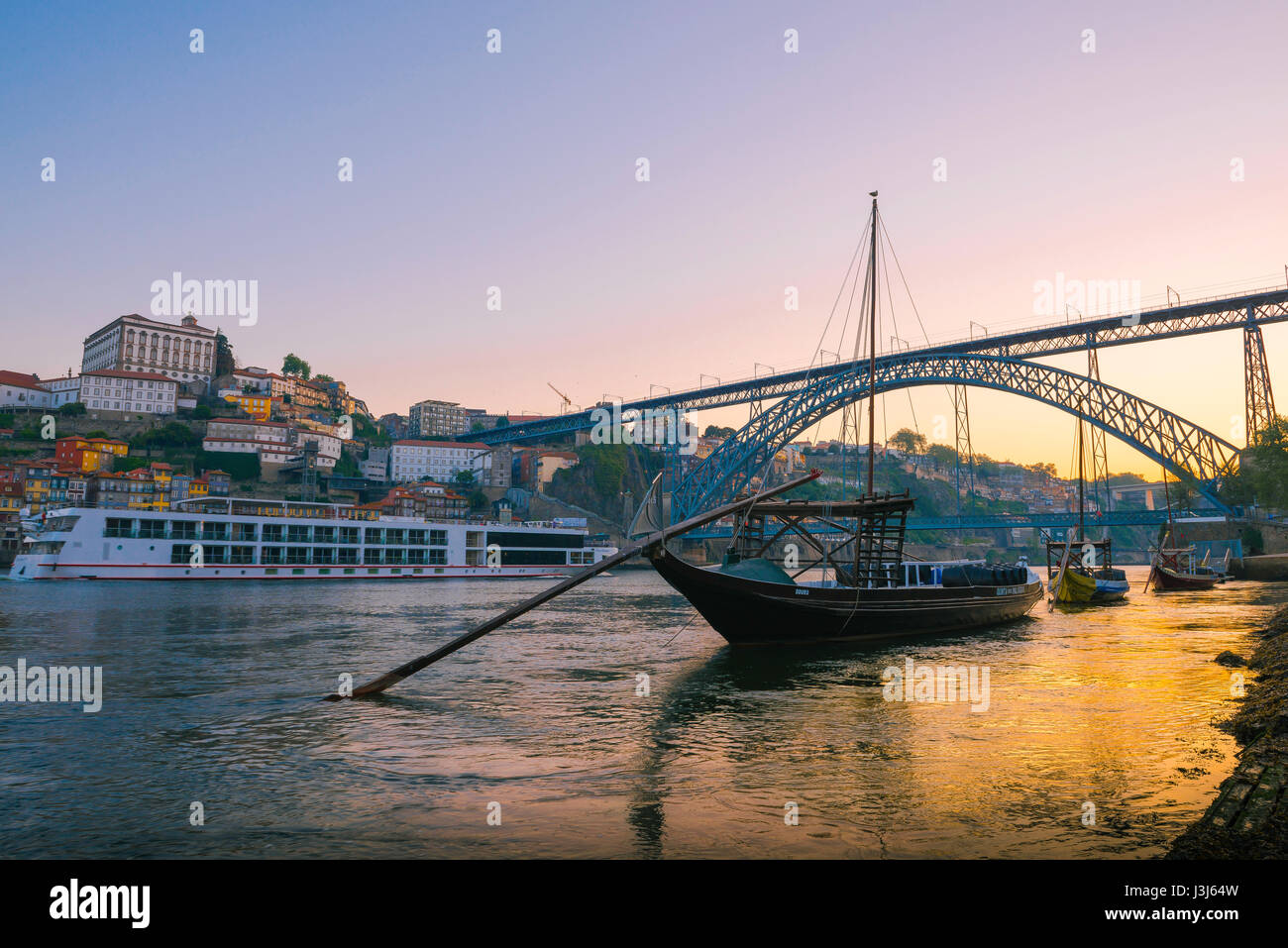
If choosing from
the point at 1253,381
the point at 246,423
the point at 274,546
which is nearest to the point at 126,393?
the point at 246,423

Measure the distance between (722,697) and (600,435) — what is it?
108996 mm

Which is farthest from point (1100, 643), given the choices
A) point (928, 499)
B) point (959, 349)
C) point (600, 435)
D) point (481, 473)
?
point (928, 499)

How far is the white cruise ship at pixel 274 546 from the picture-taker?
168 ft

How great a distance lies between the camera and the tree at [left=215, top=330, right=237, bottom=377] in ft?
424

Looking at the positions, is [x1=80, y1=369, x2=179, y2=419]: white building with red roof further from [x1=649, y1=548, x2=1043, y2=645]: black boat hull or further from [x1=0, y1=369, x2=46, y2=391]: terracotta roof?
[x1=649, y1=548, x2=1043, y2=645]: black boat hull

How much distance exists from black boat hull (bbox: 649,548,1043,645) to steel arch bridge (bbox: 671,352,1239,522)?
105ft

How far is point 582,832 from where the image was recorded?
22.4 ft

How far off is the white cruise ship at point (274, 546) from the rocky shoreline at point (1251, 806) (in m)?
50.9

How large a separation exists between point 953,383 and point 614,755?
6374 centimetres

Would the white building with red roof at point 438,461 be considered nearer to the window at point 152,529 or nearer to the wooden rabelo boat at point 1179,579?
the window at point 152,529

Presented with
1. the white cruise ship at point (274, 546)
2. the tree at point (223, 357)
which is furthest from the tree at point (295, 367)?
the white cruise ship at point (274, 546)

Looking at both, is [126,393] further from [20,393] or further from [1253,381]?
[1253,381]

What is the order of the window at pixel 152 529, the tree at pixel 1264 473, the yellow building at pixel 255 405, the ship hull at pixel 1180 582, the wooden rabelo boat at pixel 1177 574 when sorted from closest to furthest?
the ship hull at pixel 1180 582
the wooden rabelo boat at pixel 1177 574
the window at pixel 152 529
the tree at pixel 1264 473
the yellow building at pixel 255 405

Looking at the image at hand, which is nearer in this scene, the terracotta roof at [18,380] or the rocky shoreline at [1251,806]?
the rocky shoreline at [1251,806]
